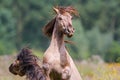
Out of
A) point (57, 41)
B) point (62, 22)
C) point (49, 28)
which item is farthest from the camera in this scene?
point (49, 28)

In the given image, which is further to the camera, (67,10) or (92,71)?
(92,71)

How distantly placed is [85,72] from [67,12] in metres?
6.91

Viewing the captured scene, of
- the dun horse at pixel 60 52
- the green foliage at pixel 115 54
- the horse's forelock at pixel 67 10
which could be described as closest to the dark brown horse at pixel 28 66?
the dun horse at pixel 60 52

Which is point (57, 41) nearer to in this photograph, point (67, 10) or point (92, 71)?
point (67, 10)

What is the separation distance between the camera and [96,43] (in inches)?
2516

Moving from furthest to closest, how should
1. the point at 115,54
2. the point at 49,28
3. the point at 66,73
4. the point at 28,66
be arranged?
1. the point at 115,54
2. the point at 49,28
3. the point at 66,73
4. the point at 28,66

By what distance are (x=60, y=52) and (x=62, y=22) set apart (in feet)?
1.17

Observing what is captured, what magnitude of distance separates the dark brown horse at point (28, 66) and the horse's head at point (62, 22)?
1.69 feet

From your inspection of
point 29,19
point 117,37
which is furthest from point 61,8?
point 29,19

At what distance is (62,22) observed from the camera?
9945 millimetres

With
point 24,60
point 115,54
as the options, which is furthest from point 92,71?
point 115,54

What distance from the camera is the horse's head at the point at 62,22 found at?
980cm

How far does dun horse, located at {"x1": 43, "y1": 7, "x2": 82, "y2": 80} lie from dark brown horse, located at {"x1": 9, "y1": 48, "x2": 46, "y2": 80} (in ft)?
0.82

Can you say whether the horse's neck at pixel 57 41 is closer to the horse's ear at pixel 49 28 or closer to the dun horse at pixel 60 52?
the dun horse at pixel 60 52
